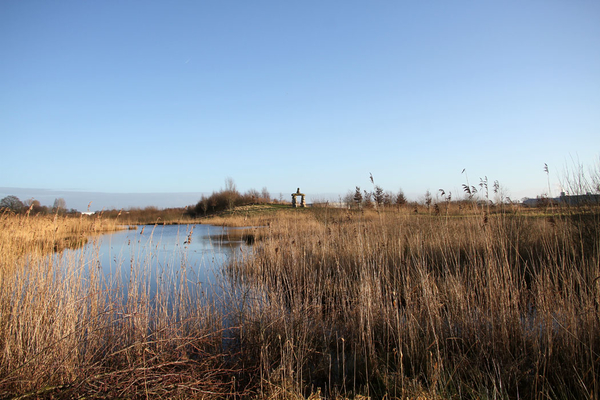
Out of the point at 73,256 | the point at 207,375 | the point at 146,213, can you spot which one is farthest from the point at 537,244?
the point at 146,213

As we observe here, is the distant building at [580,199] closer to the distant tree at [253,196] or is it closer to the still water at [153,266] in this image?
the still water at [153,266]

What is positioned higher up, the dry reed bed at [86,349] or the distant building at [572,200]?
the distant building at [572,200]

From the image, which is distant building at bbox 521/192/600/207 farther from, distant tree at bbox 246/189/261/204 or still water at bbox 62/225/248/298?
distant tree at bbox 246/189/261/204

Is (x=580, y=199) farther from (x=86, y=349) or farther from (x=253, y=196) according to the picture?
(x=253, y=196)

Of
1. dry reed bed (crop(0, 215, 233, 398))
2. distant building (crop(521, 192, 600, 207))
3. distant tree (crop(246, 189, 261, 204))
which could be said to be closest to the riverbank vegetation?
dry reed bed (crop(0, 215, 233, 398))

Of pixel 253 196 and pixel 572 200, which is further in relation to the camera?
pixel 253 196

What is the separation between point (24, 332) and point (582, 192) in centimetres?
719

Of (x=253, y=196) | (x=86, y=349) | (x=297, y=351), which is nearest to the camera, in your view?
(x=86, y=349)

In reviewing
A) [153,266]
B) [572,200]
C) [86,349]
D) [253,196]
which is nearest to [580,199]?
[572,200]

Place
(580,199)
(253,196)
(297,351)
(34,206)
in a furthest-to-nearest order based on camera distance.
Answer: (253,196), (34,206), (580,199), (297,351)

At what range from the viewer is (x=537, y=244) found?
605 cm

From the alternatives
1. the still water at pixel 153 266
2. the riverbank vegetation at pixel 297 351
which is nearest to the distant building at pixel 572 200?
the riverbank vegetation at pixel 297 351

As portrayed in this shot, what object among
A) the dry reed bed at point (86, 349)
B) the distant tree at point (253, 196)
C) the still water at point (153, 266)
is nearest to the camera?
the dry reed bed at point (86, 349)

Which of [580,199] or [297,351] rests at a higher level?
[580,199]
